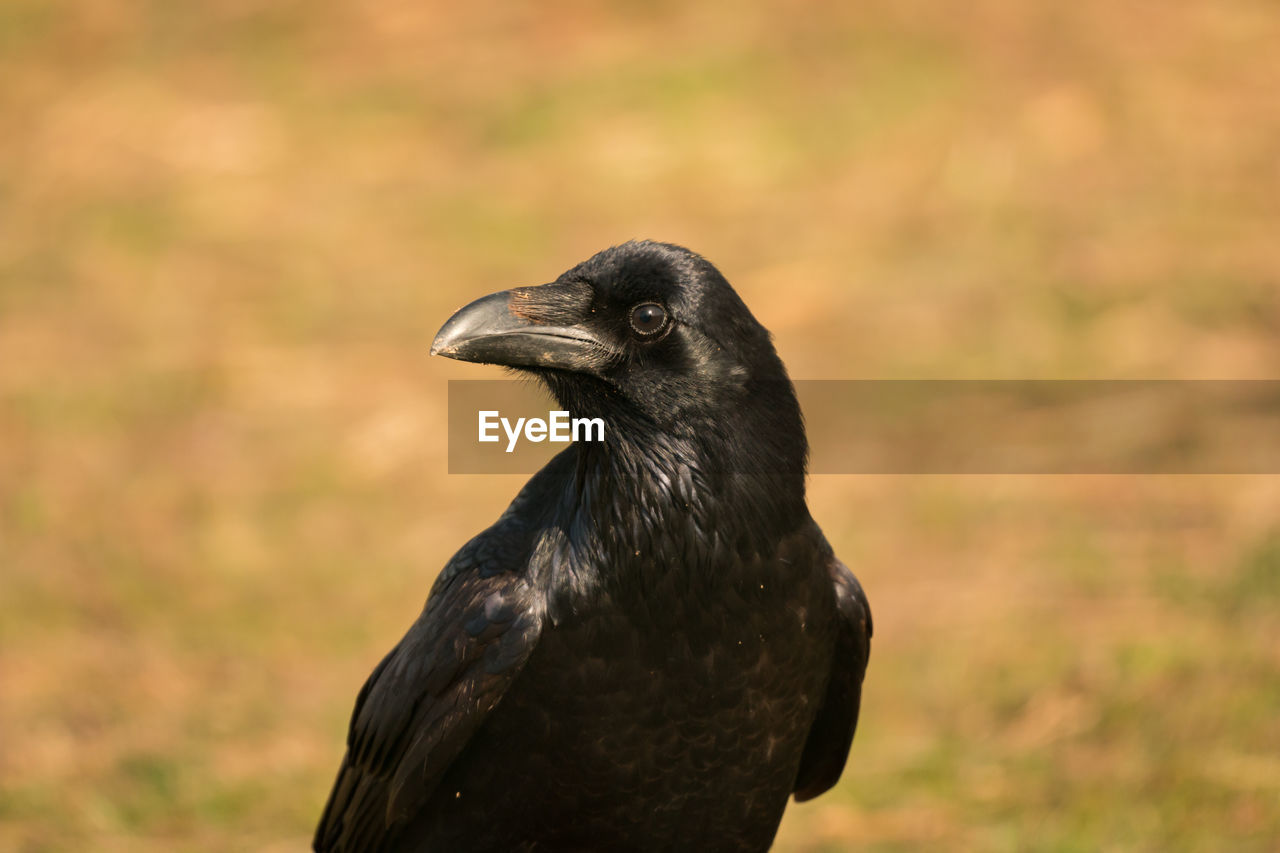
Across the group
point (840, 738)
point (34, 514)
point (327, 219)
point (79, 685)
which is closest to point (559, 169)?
point (327, 219)

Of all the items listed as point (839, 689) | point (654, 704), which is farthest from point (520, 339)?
point (839, 689)

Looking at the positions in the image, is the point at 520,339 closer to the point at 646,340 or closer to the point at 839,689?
the point at 646,340

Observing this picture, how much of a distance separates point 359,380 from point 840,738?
6044 millimetres

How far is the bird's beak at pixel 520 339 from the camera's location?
336 cm

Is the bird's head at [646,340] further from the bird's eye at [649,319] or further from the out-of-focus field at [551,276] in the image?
the out-of-focus field at [551,276]

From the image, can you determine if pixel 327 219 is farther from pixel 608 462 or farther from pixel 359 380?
pixel 608 462

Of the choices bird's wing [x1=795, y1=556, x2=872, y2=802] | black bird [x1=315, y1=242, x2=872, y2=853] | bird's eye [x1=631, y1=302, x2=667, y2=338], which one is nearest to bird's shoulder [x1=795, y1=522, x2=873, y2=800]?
bird's wing [x1=795, y1=556, x2=872, y2=802]

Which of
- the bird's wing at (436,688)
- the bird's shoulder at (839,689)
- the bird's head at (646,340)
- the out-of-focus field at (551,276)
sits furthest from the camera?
the out-of-focus field at (551,276)

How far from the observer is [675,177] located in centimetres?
1170

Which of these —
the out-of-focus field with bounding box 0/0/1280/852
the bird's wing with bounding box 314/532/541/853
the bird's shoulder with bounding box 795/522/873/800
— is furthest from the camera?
the out-of-focus field with bounding box 0/0/1280/852

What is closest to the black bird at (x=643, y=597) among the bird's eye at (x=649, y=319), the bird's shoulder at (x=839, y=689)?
the bird's eye at (x=649, y=319)

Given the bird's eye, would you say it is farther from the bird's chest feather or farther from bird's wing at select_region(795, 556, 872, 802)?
bird's wing at select_region(795, 556, 872, 802)

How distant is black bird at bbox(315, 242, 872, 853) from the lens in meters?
3.37

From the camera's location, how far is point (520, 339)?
133 inches
